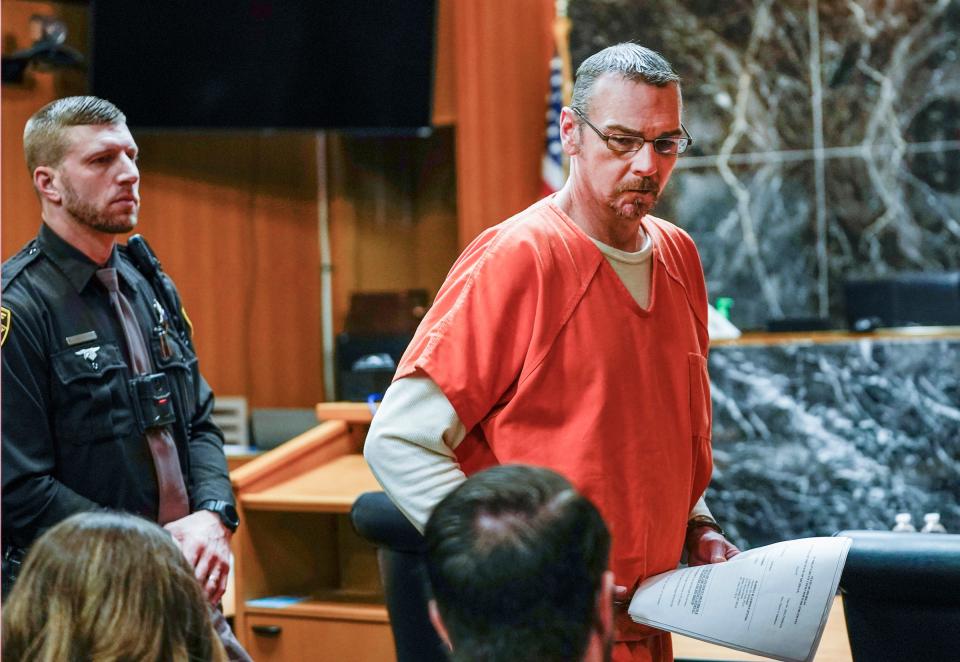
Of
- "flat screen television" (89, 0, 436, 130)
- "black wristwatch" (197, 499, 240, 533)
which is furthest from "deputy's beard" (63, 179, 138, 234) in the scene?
"flat screen television" (89, 0, 436, 130)

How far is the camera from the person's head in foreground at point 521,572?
3.53ft

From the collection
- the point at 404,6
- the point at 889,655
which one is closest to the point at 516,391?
the point at 889,655

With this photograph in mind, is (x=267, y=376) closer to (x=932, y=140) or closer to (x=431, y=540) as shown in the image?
(x=932, y=140)

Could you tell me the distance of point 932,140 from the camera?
18.6 ft

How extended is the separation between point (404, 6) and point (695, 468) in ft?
14.3

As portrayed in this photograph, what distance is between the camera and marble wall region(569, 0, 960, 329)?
5.68 metres

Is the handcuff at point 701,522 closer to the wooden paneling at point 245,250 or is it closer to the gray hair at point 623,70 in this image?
the gray hair at point 623,70

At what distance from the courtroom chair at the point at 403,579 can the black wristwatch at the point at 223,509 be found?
373 mm

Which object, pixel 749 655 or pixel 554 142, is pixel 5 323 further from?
pixel 554 142

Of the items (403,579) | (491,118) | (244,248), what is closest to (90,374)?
(403,579)

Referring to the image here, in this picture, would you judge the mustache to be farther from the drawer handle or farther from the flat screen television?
the flat screen television

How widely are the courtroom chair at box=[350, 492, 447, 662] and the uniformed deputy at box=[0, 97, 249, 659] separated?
37cm

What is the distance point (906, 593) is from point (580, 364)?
2.34ft

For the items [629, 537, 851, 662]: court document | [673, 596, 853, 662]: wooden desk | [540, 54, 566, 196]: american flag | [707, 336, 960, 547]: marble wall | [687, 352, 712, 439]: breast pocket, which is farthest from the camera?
[540, 54, 566, 196]: american flag
